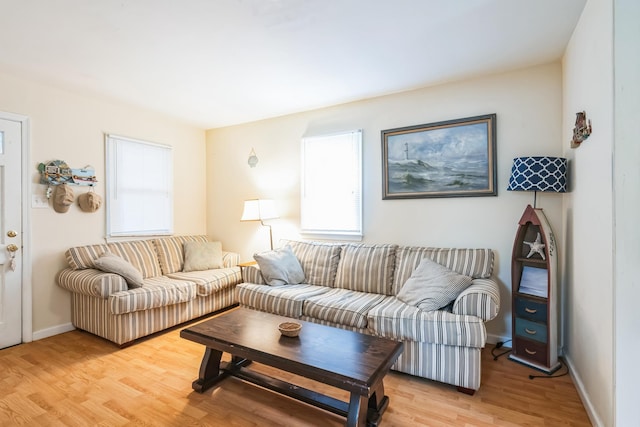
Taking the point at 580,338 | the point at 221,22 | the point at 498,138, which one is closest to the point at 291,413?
the point at 580,338

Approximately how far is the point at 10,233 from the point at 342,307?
10.0ft

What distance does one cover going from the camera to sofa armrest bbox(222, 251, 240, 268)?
4109 millimetres

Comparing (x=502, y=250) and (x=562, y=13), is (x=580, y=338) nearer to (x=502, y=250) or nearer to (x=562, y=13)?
(x=502, y=250)

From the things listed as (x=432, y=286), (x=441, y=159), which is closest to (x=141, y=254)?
(x=432, y=286)

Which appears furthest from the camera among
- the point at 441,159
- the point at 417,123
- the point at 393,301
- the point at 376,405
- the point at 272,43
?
the point at 417,123

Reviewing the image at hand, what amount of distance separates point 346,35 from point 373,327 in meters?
2.11

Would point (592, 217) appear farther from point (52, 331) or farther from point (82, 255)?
point (52, 331)

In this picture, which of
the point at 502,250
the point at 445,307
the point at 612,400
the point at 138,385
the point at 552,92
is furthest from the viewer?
the point at 502,250

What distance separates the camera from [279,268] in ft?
10.6

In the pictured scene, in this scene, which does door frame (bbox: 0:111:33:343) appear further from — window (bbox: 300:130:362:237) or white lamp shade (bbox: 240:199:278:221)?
window (bbox: 300:130:362:237)

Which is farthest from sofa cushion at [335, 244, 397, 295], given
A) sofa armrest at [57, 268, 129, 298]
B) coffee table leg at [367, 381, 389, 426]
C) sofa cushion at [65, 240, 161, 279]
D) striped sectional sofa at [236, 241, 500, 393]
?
sofa cushion at [65, 240, 161, 279]

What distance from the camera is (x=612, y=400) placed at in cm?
155

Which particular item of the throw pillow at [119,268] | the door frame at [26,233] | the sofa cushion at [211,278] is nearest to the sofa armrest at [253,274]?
the sofa cushion at [211,278]

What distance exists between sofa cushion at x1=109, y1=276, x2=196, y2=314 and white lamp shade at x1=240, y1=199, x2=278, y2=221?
101 cm
